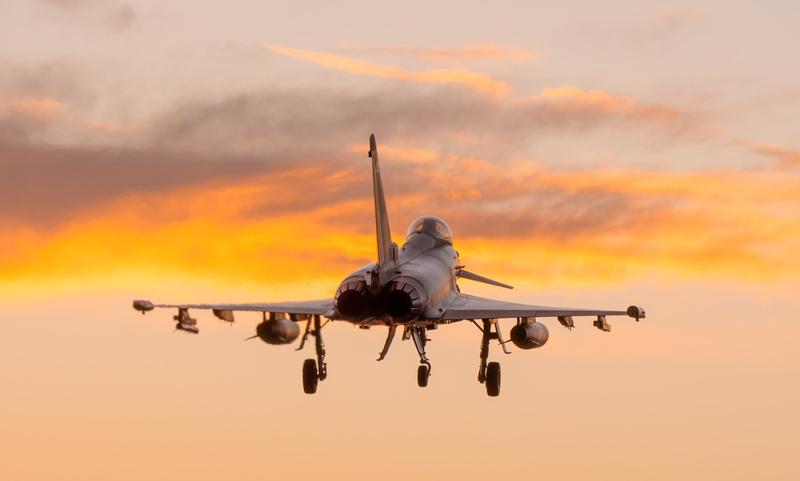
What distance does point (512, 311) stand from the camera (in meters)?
68.9

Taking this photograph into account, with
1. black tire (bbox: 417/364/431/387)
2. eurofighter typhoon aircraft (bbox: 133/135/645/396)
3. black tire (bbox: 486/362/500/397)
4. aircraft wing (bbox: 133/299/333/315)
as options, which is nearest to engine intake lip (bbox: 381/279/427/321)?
eurofighter typhoon aircraft (bbox: 133/135/645/396)

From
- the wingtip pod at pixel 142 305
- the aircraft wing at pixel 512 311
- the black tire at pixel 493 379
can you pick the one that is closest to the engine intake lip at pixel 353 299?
the aircraft wing at pixel 512 311

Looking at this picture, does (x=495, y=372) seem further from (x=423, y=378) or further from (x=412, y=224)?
(x=412, y=224)

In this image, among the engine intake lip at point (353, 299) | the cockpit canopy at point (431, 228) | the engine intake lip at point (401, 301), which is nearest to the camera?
the engine intake lip at point (353, 299)

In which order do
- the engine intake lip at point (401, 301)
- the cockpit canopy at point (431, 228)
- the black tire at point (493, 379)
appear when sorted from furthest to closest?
the cockpit canopy at point (431, 228) < the black tire at point (493, 379) < the engine intake lip at point (401, 301)

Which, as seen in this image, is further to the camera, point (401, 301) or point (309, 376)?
point (309, 376)

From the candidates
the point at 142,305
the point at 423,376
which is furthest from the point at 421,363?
the point at 142,305

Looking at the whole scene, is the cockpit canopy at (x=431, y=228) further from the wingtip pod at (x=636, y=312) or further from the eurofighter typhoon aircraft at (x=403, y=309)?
the wingtip pod at (x=636, y=312)

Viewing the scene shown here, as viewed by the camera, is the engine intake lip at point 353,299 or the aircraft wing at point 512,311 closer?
the engine intake lip at point 353,299

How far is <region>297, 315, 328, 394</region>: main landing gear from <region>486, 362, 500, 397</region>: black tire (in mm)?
7457

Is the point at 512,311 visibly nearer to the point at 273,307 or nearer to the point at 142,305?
the point at 273,307

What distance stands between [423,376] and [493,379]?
11.5 feet

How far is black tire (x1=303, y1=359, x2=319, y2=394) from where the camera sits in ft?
228

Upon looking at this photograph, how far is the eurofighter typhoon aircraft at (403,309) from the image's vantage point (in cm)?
6378
